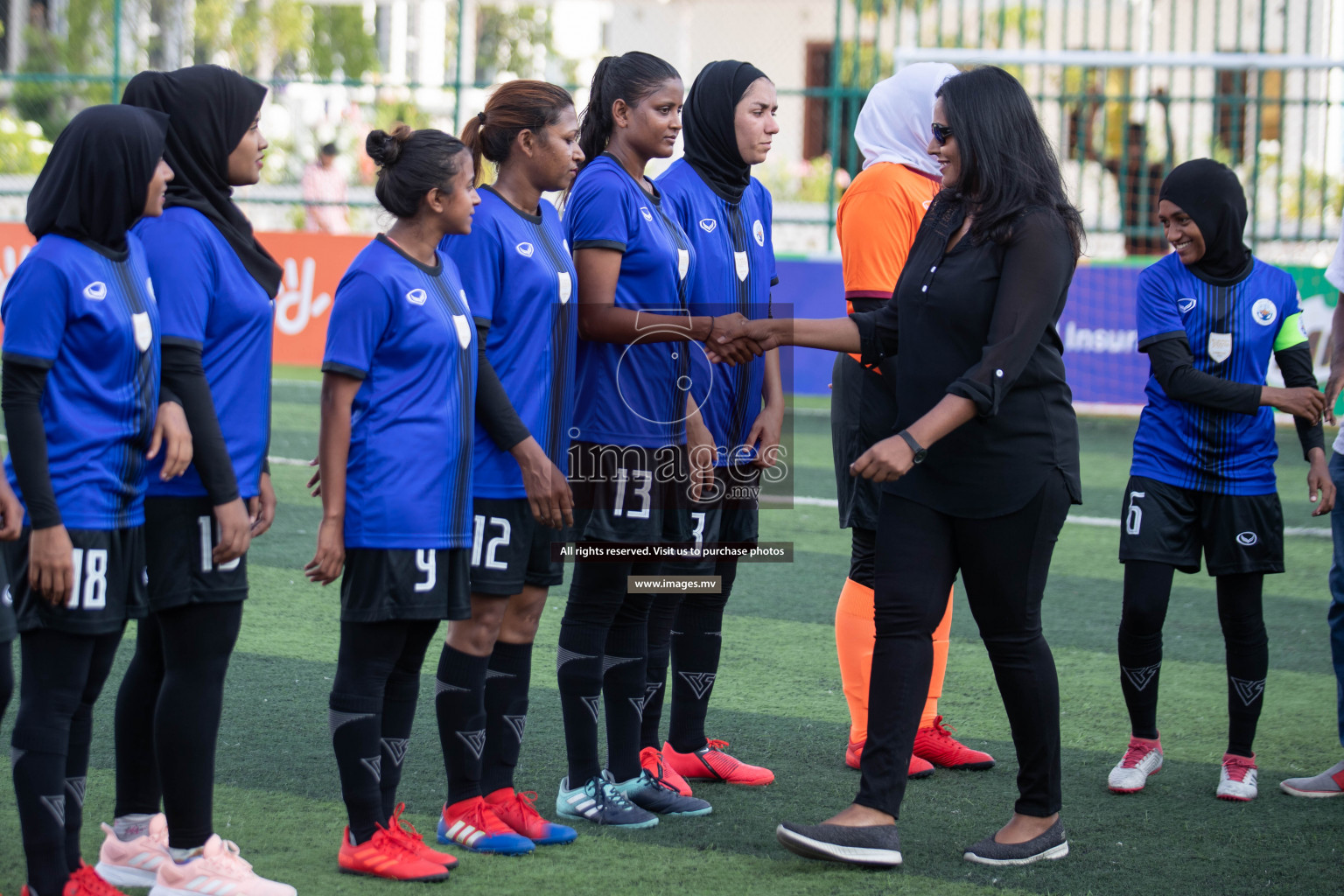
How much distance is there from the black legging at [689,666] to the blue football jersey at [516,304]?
840mm

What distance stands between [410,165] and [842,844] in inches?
76.4

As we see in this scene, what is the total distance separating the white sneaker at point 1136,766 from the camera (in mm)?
4438

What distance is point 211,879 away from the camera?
3.32m

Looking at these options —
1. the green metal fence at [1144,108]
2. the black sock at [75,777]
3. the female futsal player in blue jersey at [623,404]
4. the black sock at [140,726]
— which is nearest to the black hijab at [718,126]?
the female futsal player in blue jersey at [623,404]

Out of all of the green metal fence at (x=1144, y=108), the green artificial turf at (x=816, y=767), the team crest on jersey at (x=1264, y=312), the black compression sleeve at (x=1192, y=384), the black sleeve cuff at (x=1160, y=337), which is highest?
the green metal fence at (x=1144, y=108)

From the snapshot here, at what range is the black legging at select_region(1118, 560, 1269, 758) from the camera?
454 centimetres

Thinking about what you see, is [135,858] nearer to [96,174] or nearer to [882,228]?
[96,174]

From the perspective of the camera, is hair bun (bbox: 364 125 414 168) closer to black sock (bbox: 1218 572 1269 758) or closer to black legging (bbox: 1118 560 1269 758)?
black legging (bbox: 1118 560 1269 758)

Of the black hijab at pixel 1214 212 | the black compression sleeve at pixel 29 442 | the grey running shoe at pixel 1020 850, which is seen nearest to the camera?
the black compression sleeve at pixel 29 442

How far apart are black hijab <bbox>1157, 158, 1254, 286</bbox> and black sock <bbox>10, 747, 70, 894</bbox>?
3456mm

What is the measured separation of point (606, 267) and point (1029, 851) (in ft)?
6.09

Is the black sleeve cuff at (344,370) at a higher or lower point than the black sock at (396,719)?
higher

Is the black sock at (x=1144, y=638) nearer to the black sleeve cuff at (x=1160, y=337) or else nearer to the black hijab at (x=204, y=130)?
the black sleeve cuff at (x=1160, y=337)

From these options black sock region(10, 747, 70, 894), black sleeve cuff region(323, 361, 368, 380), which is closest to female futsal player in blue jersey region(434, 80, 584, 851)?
black sleeve cuff region(323, 361, 368, 380)
